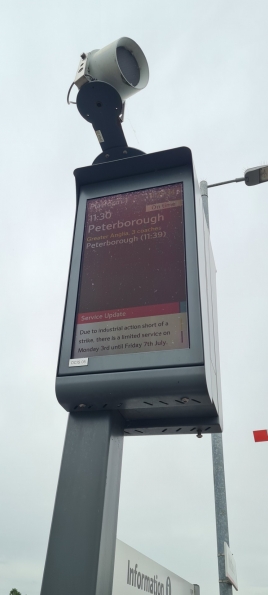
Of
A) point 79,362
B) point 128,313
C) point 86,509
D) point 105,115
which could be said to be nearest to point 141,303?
point 128,313

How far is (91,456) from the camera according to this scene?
2191mm

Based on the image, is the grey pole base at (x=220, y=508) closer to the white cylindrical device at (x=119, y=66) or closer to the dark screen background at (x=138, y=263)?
the dark screen background at (x=138, y=263)

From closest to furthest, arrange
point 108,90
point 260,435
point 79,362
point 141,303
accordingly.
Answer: point 79,362 → point 141,303 → point 108,90 → point 260,435

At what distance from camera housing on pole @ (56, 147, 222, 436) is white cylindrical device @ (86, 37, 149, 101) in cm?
45

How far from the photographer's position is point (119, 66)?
2873mm

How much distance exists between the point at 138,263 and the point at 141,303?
0.24 meters

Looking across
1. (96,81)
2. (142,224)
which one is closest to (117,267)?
(142,224)

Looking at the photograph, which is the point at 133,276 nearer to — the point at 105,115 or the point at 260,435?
the point at 105,115

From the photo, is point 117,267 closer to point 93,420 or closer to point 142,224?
point 142,224

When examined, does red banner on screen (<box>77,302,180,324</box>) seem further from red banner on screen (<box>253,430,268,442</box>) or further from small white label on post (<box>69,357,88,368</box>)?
red banner on screen (<box>253,430,268,442</box>)

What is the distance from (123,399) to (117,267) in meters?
0.69

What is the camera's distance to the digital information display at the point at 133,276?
2.29m

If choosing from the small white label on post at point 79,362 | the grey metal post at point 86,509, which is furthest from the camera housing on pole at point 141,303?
the grey metal post at point 86,509

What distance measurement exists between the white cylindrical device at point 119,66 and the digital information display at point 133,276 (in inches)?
24.5
